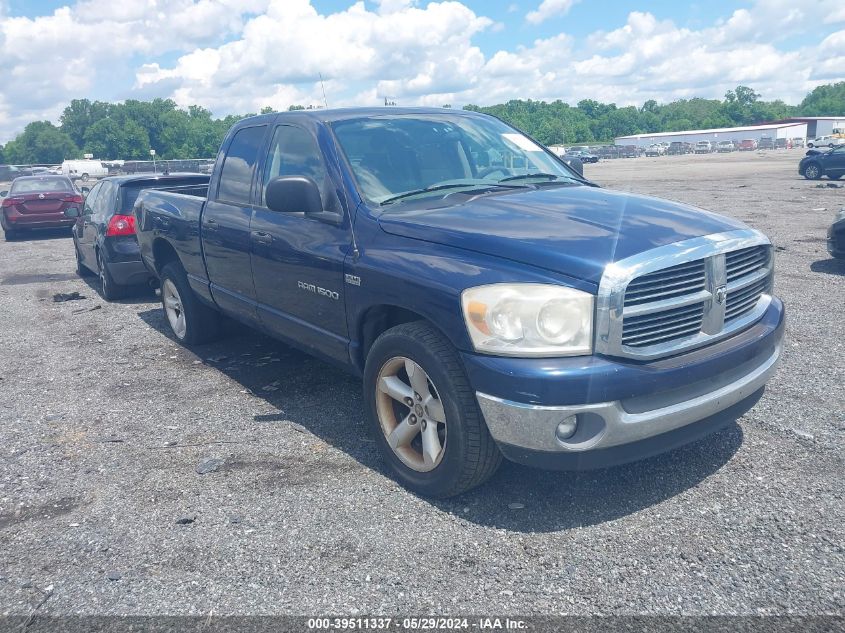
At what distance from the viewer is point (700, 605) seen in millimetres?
2795

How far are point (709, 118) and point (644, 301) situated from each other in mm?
170860

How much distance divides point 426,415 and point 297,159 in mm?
2121

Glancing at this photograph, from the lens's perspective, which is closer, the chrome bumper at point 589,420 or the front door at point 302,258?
the chrome bumper at point 589,420

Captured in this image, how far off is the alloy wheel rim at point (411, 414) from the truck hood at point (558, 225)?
700mm

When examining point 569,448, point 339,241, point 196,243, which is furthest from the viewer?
point 196,243

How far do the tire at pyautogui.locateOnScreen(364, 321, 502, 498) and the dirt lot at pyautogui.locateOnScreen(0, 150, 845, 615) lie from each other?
0.59 feet

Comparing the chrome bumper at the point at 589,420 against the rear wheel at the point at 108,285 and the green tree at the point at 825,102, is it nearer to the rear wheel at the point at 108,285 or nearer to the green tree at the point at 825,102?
the rear wheel at the point at 108,285

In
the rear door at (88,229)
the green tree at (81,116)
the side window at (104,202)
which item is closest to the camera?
the side window at (104,202)

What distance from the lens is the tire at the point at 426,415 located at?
3.34 meters

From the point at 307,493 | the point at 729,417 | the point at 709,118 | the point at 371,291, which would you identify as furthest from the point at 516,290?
the point at 709,118

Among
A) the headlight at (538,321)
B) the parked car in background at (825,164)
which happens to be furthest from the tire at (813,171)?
the headlight at (538,321)

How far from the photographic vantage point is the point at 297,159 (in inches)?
188

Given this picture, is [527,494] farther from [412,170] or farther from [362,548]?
[412,170]

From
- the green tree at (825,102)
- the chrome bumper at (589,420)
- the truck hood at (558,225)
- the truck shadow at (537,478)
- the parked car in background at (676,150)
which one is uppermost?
the green tree at (825,102)
